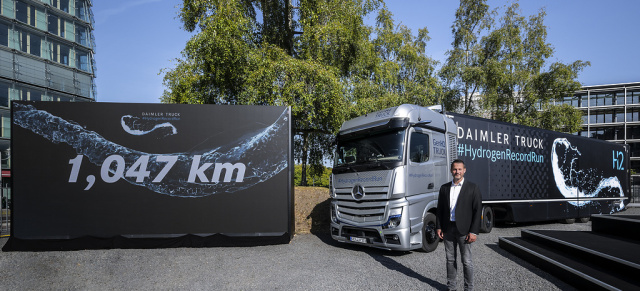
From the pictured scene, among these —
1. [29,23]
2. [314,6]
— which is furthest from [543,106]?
[29,23]

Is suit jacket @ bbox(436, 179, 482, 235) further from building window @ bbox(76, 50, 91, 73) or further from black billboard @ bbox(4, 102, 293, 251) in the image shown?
building window @ bbox(76, 50, 91, 73)

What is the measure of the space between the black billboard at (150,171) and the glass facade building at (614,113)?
72.4m

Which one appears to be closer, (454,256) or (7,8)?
(454,256)

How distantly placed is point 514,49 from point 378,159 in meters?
20.0

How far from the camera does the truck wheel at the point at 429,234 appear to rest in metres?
7.34

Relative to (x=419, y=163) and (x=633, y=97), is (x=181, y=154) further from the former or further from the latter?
(x=633, y=97)

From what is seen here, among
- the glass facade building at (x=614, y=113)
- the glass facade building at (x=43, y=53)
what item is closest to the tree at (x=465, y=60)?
the glass facade building at (x=43, y=53)

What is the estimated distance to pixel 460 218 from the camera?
186 inches

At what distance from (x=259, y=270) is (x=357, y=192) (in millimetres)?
2508

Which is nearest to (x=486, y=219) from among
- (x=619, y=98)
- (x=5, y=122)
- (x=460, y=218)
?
(x=460, y=218)

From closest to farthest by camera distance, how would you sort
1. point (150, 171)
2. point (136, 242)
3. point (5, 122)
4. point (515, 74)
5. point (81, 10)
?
1. point (136, 242)
2. point (150, 171)
3. point (515, 74)
4. point (5, 122)
5. point (81, 10)

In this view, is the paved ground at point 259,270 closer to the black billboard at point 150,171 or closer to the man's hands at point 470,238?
the black billboard at point 150,171

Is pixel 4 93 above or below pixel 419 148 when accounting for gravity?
above

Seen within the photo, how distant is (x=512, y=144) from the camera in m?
10.1
